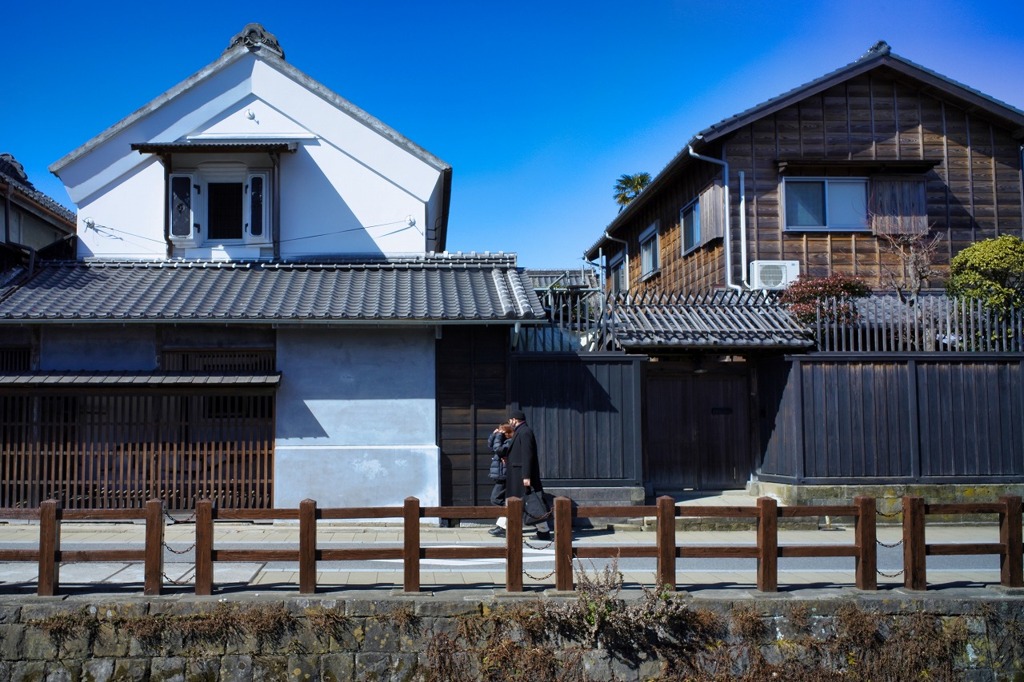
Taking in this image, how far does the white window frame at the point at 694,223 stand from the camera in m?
20.6

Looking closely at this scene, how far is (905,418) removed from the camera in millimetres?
13898

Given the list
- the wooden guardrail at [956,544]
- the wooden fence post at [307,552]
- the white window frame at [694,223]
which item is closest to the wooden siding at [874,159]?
the white window frame at [694,223]

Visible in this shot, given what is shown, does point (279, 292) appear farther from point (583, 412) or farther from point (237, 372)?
point (583, 412)

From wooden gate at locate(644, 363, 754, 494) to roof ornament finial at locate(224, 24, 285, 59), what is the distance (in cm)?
959

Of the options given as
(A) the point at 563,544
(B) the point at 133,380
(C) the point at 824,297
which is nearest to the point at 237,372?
(B) the point at 133,380

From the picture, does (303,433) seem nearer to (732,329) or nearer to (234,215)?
(234,215)

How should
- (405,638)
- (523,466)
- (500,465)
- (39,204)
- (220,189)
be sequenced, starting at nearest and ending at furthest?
(405,638), (523,466), (500,465), (220,189), (39,204)

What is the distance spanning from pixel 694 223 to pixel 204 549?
52.1ft

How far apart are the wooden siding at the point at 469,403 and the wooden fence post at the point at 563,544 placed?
4943mm

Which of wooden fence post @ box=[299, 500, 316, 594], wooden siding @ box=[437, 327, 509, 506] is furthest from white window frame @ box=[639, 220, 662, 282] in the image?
wooden fence post @ box=[299, 500, 316, 594]

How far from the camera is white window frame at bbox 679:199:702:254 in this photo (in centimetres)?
2058

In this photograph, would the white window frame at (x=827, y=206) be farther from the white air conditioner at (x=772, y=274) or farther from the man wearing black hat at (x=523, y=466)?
the man wearing black hat at (x=523, y=466)

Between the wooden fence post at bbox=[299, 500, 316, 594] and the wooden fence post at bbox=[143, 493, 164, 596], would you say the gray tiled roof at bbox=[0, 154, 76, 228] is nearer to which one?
the wooden fence post at bbox=[143, 493, 164, 596]

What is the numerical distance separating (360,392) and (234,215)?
5.05m
